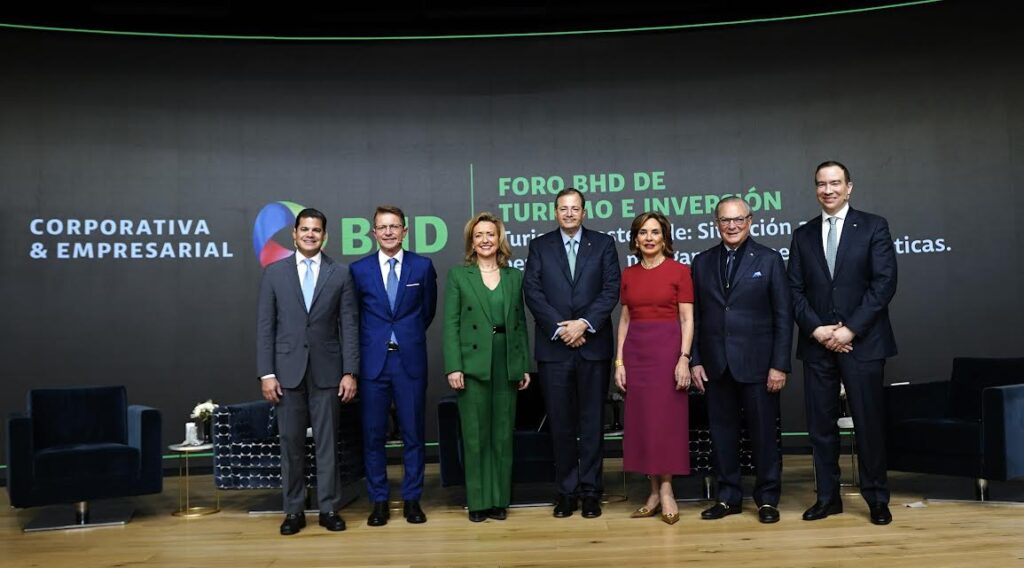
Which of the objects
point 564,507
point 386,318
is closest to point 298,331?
point 386,318

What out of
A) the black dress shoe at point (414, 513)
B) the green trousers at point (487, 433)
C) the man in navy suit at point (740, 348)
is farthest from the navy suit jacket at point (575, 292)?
the black dress shoe at point (414, 513)

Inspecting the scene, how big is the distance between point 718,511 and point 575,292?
4.37ft

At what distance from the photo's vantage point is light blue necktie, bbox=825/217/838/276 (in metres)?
4.20

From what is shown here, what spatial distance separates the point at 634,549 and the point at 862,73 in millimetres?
4912

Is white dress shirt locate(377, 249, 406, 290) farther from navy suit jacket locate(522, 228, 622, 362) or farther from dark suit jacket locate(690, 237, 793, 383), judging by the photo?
dark suit jacket locate(690, 237, 793, 383)

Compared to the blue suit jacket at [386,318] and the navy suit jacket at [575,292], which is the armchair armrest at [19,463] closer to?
the blue suit jacket at [386,318]

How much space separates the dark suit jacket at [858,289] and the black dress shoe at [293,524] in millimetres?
2688

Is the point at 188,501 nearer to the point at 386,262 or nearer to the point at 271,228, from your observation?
the point at 386,262

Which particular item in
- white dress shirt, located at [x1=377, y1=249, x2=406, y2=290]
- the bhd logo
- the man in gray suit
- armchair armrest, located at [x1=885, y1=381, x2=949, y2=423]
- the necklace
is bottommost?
armchair armrest, located at [x1=885, y1=381, x2=949, y2=423]

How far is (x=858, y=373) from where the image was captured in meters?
4.13

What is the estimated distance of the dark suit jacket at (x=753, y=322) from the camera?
4.15m

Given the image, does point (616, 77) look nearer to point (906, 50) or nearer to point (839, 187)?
point (906, 50)

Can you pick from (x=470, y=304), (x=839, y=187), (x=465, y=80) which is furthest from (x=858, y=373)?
(x=465, y=80)

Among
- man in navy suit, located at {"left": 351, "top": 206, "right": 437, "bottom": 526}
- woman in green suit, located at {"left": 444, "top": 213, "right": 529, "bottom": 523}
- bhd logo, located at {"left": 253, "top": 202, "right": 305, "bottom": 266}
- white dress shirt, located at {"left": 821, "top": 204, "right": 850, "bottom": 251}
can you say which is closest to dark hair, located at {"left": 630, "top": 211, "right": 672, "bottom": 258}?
woman in green suit, located at {"left": 444, "top": 213, "right": 529, "bottom": 523}
